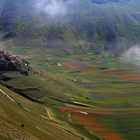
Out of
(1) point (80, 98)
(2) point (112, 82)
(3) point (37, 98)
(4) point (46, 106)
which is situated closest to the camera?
(4) point (46, 106)

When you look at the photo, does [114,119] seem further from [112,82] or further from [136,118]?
[112,82]

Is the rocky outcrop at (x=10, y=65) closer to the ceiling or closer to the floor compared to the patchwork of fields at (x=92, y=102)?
closer to the ceiling

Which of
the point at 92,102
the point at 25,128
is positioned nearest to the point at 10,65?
the point at 92,102

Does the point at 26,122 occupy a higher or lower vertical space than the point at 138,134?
higher

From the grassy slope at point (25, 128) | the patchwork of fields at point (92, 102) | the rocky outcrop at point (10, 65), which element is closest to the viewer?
the grassy slope at point (25, 128)

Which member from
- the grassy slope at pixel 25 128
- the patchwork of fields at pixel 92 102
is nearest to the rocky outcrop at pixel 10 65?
the patchwork of fields at pixel 92 102

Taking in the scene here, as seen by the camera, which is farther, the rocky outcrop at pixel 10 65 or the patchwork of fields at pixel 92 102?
the rocky outcrop at pixel 10 65

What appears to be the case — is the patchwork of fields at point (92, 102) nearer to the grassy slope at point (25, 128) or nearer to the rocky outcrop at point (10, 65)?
the rocky outcrop at point (10, 65)

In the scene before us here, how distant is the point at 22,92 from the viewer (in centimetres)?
12875

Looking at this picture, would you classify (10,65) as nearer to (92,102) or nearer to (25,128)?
(92,102)

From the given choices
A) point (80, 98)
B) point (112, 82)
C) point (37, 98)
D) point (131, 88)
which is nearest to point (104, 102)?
point (80, 98)

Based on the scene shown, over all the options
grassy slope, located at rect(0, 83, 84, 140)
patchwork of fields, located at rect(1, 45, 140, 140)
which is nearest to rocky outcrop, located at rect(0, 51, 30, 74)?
patchwork of fields, located at rect(1, 45, 140, 140)

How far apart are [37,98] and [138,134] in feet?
150

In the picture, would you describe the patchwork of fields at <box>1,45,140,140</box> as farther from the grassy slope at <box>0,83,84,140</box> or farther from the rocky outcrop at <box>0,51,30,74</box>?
the grassy slope at <box>0,83,84,140</box>
